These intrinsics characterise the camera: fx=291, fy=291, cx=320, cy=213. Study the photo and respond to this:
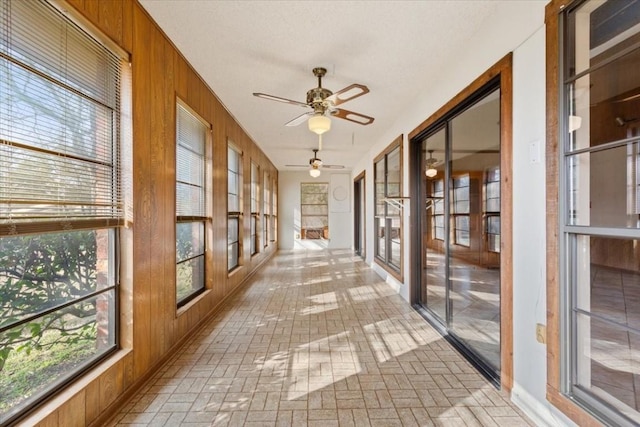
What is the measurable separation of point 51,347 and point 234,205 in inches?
132

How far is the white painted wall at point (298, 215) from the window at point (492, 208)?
23.6ft

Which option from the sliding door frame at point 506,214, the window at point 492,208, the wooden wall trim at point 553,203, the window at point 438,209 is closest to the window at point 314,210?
the window at point 438,209

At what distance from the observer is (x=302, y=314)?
358cm

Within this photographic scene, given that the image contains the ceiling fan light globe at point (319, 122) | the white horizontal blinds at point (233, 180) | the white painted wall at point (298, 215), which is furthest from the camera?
the white painted wall at point (298, 215)

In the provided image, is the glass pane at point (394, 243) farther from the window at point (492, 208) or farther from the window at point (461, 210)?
the window at point (492, 208)

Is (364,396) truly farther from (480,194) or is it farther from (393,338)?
(480,194)

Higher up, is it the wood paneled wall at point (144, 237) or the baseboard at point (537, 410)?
the wood paneled wall at point (144, 237)

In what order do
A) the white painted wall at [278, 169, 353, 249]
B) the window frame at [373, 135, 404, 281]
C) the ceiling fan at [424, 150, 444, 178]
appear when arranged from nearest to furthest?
1. the ceiling fan at [424, 150, 444, 178]
2. the window frame at [373, 135, 404, 281]
3. the white painted wall at [278, 169, 353, 249]

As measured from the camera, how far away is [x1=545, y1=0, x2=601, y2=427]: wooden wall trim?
156 centimetres

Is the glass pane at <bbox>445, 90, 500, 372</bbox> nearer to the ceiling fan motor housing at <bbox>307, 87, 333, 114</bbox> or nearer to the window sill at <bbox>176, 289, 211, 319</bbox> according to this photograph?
the ceiling fan motor housing at <bbox>307, 87, 333, 114</bbox>

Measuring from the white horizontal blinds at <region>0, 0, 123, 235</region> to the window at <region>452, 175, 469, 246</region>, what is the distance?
9.37 ft

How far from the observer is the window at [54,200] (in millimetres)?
1274

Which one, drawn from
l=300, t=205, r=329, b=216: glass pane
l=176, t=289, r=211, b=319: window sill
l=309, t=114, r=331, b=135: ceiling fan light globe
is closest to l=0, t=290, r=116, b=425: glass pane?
l=176, t=289, r=211, b=319: window sill

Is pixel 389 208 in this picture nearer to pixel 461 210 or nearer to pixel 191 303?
pixel 461 210
